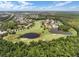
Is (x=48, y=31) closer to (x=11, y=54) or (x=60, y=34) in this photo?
(x=60, y=34)

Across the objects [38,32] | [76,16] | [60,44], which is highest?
[76,16]

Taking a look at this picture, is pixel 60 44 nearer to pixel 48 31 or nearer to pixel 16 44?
pixel 48 31

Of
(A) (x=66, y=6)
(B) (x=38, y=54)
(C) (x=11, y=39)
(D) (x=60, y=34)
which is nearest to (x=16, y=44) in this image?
(C) (x=11, y=39)

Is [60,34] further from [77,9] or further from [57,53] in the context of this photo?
[77,9]

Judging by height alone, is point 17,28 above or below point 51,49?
above

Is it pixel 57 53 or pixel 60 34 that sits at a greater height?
pixel 60 34

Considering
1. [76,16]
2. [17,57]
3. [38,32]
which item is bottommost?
[17,57]

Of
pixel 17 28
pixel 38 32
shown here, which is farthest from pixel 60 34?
pixel 17 28

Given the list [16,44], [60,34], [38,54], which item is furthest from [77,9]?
[16,44]
